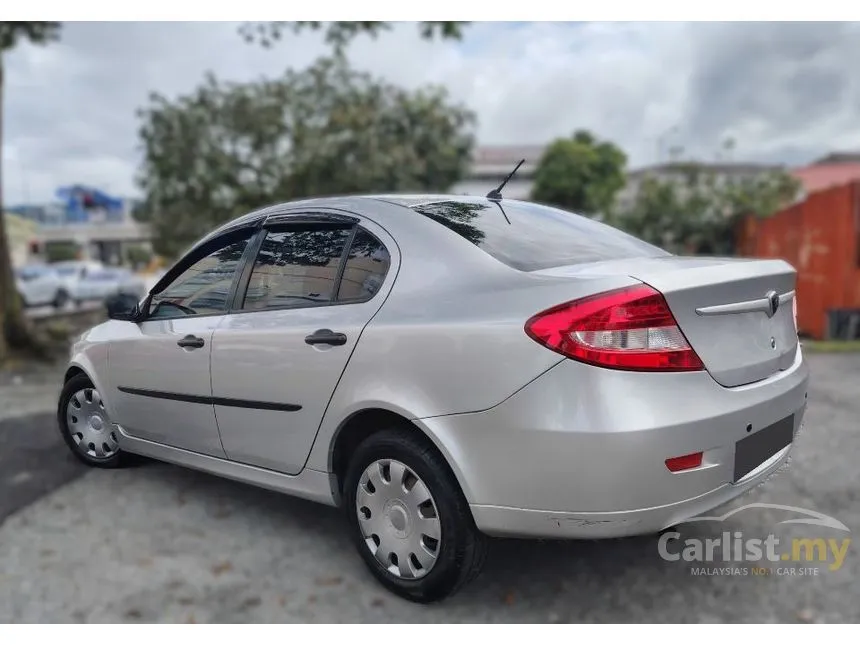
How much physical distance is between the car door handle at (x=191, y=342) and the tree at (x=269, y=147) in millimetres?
20170

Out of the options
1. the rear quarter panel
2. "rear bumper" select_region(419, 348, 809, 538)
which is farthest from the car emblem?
the rear quarter panel

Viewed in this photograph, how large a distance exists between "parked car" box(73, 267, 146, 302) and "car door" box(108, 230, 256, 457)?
24.0 meters

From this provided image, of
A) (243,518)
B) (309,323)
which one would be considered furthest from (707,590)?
(243,518)

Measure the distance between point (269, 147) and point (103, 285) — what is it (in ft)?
29.3

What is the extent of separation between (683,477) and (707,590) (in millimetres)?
749

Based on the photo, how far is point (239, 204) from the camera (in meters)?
25.2

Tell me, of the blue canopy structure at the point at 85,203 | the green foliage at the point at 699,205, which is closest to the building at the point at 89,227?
the blue canopy structure at the point at 85,203

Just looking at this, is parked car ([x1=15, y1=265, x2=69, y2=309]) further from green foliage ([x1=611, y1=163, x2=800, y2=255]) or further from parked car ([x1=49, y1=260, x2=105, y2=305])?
green foliage ([x1=611, y1=163, x2=800, y2=255])

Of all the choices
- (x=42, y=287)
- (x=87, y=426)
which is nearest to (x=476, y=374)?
(x=87, y=426)

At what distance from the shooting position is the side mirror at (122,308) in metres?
4.21

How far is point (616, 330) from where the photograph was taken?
243 centimetres

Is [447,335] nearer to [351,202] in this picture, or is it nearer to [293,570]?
[351,202]

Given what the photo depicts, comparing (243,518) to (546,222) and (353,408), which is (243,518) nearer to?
(353,408)

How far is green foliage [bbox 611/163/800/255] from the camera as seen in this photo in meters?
21.0
